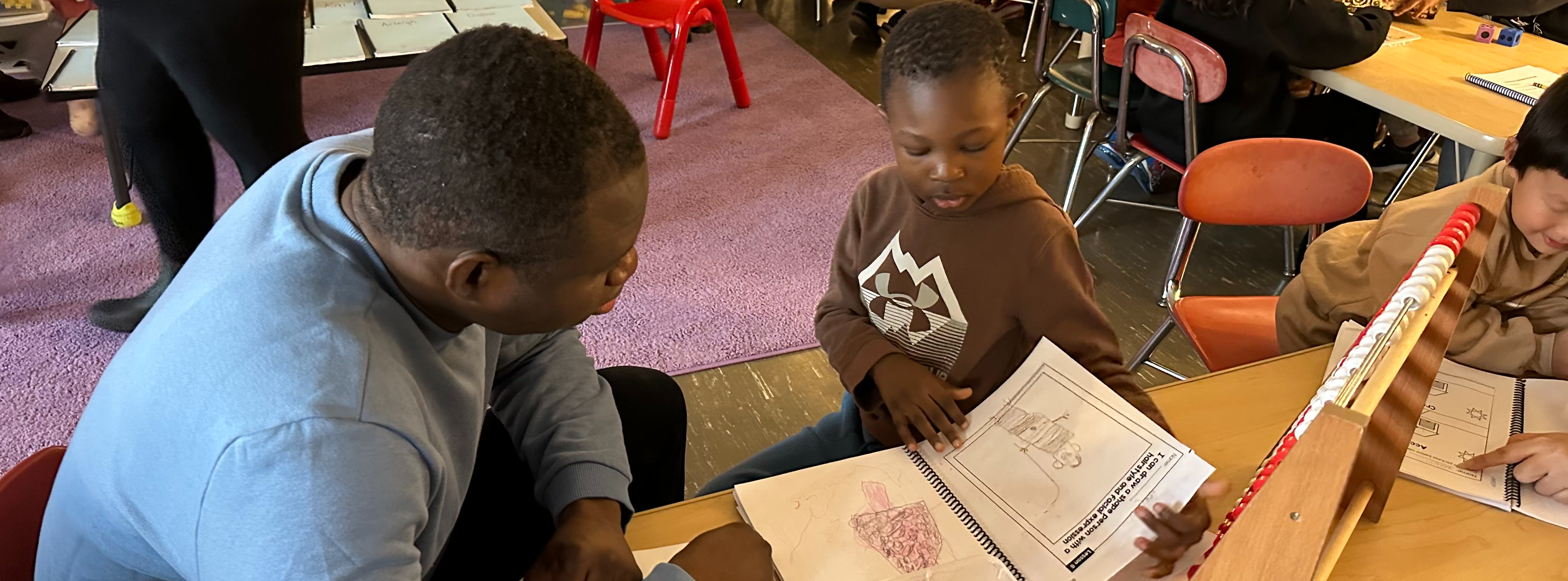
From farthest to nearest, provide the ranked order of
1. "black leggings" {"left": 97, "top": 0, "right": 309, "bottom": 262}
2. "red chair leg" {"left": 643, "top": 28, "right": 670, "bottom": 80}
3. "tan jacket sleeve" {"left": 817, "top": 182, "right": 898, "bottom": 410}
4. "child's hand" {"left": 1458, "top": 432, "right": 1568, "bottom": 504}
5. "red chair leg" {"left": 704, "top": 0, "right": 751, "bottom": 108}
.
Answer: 1. "red chair leg" {"left": 643, "top": 28, "right": 670, "bottom": 80}
2. "red chair leg" {"left": 704, "top": 0, "right": 751, "bottom": 108}
3. "black leggings" {"left": 97, "top": 0, "right": 309, "bottom": 262}
4. "tan jacket sleeve" {"left": 817, "top": 182, "right": 898, "bottom": 410}
5. "child's hand" {"left": 1458, "top": 432, "right": 1568, "bottom": 504}

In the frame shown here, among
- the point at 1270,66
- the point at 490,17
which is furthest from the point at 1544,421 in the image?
the point at 490,17

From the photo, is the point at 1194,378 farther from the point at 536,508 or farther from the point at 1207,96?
the point at 1207,96

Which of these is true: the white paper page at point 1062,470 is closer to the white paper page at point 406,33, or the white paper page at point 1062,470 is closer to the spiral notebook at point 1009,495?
the spiral notebook at point 1009,495

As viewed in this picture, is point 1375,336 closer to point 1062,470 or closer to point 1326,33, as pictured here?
point 1062,470

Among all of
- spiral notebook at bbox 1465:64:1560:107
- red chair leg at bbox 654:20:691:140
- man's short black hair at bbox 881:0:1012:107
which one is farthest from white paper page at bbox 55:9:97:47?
Result: spiral notebook at bbox 1465:64:1560:107

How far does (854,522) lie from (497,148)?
18.4 inches

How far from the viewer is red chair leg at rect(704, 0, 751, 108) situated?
3.43m

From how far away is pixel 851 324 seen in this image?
1176 mm

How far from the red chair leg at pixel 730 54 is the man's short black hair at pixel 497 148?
9.26 feet

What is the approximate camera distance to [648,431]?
3.85 feet

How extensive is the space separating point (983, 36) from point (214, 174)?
5.80ft

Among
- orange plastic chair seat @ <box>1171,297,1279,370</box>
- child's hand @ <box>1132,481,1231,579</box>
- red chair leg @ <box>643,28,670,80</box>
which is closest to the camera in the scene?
child's hand @ <box>1132,481,1231,579</box>

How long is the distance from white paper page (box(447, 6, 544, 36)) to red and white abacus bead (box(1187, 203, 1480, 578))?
213cm

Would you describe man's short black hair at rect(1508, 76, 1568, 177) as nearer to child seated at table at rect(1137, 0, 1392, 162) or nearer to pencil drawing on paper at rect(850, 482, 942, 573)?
pencil drawing on paper at rect(850, 482, 942, 573)
